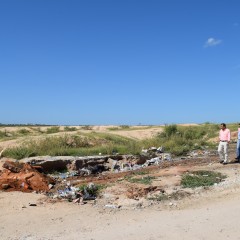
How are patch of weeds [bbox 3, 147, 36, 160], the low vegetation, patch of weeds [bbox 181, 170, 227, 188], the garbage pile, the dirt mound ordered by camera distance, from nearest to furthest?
1. the garbage pile
2. patch of weeds [bbox 181, 170, 227, 188]
3. the dirt mound
4. patch of weeds [bbox 3, 147, 36, 160]
5. the low vegetation

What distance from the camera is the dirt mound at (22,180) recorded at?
12.1 metres

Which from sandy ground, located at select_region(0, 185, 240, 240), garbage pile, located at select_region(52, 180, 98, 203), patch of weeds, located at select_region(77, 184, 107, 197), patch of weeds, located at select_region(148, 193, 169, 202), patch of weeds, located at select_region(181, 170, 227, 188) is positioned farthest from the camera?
patch of weeds, located at select_region(181, 170, 227, 188)

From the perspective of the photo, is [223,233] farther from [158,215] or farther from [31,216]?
[31,216]

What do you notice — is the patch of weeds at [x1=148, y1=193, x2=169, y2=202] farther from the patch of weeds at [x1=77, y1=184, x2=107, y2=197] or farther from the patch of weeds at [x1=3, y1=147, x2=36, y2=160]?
the patch of weeds at [x1=3, y1=147, x2=36, y2=160]

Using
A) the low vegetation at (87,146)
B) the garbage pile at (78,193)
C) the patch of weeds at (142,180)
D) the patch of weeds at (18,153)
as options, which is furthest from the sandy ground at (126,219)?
the low vegetation at (87,146)

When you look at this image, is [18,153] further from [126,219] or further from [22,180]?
[126,219]

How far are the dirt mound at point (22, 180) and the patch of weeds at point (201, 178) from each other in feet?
13.3

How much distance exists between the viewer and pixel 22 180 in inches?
487

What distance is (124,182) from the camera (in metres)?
12.2

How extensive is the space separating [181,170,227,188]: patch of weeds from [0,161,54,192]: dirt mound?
4050 millimetres

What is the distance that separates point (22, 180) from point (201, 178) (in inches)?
207

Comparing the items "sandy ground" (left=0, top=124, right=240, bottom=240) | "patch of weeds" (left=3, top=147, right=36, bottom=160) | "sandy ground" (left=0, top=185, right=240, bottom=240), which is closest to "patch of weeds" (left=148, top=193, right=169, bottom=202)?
"sandy ground" (left=0, top=124, right=240, bottom=240)

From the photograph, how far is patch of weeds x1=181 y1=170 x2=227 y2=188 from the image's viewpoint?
11.7 metres

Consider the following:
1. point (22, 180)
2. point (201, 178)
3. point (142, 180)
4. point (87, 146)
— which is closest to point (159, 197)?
point (142, 180)
